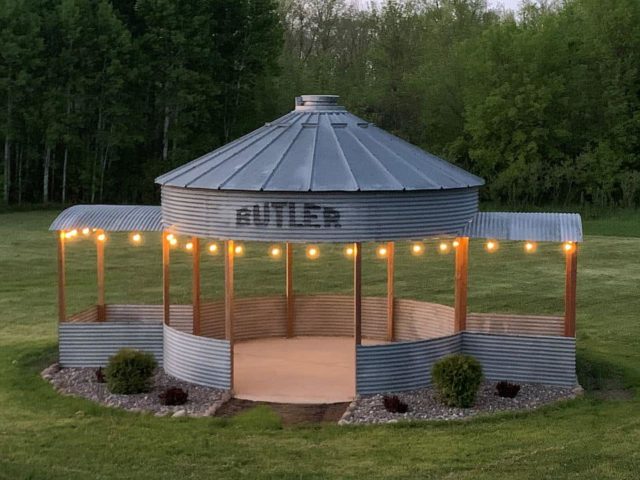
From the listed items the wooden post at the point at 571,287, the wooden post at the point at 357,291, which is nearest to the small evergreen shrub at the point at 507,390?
the wooden post at the point at 571,287

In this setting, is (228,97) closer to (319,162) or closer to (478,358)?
(319,162)

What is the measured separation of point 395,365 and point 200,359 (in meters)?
3.05

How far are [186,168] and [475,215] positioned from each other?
4.84 metres

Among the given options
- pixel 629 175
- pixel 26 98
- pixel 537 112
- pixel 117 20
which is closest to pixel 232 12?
pixel 117 20

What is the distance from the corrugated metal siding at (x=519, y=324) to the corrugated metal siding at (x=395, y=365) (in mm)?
2372

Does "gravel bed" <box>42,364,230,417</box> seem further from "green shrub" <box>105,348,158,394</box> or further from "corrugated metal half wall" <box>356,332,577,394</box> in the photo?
"corrugated metal half wall" <box>356,332,577,394</box>

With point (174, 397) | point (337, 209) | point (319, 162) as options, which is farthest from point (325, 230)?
point (174, 397)

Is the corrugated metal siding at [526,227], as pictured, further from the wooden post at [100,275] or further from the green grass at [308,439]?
the wooden post at [100,275]

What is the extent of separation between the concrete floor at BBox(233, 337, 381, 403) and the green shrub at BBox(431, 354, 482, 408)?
154cm

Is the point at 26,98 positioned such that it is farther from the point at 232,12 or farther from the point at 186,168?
the point at 186,168

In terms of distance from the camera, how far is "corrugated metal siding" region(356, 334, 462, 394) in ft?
48.6

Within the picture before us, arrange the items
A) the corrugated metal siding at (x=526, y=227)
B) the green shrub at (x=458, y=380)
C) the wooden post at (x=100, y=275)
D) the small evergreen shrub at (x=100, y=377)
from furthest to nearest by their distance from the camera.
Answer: the wooden post at (x=100, y=275) → the small evergreen shrub at (x=100, y=377) → the corrugated metal siding at (x=526, y=227) → the green shrub at (x=458, y=380)

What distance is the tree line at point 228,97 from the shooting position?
146 feet

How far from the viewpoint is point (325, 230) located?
14672 millimetres
